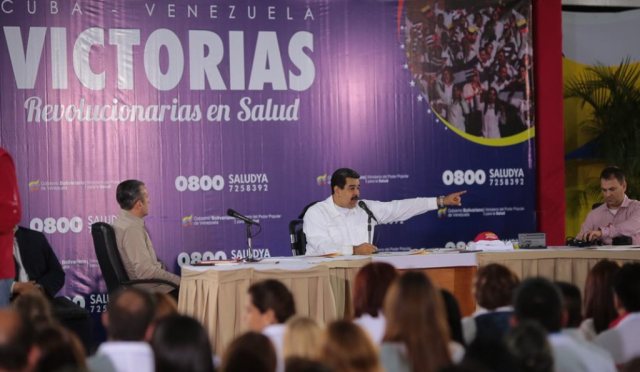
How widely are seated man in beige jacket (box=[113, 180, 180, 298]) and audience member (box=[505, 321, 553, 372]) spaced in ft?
14.4

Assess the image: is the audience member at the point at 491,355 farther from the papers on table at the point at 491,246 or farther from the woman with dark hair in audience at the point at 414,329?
the papers on table at the point at 491,246

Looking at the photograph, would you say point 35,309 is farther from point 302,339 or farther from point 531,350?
point 531,350

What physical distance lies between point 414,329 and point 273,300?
863mm

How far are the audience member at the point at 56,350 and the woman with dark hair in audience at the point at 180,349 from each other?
25cm

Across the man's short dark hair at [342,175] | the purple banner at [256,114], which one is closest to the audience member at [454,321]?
the man's short dark hair at [342,175]

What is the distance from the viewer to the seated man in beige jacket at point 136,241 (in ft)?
23.5

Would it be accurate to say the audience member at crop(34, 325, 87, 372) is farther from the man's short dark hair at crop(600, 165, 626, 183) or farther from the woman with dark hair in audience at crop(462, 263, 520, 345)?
the man's short dark hair at crop(600, 165, 626, 183)

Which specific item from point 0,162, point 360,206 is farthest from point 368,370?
point 360,206

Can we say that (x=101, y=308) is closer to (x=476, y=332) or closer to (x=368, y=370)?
(x=476, y=332)

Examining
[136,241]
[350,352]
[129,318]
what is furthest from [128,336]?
[136,241]

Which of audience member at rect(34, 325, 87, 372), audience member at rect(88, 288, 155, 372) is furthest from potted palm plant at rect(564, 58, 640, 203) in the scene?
audience member at rect(34, 325, 87, 372)

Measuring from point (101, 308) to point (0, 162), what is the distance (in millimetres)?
3622

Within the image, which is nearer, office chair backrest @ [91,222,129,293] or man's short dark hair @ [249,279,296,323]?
man's short dark hair @ [249,279,296,323]

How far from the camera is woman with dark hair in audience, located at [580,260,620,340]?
462 centimetres
